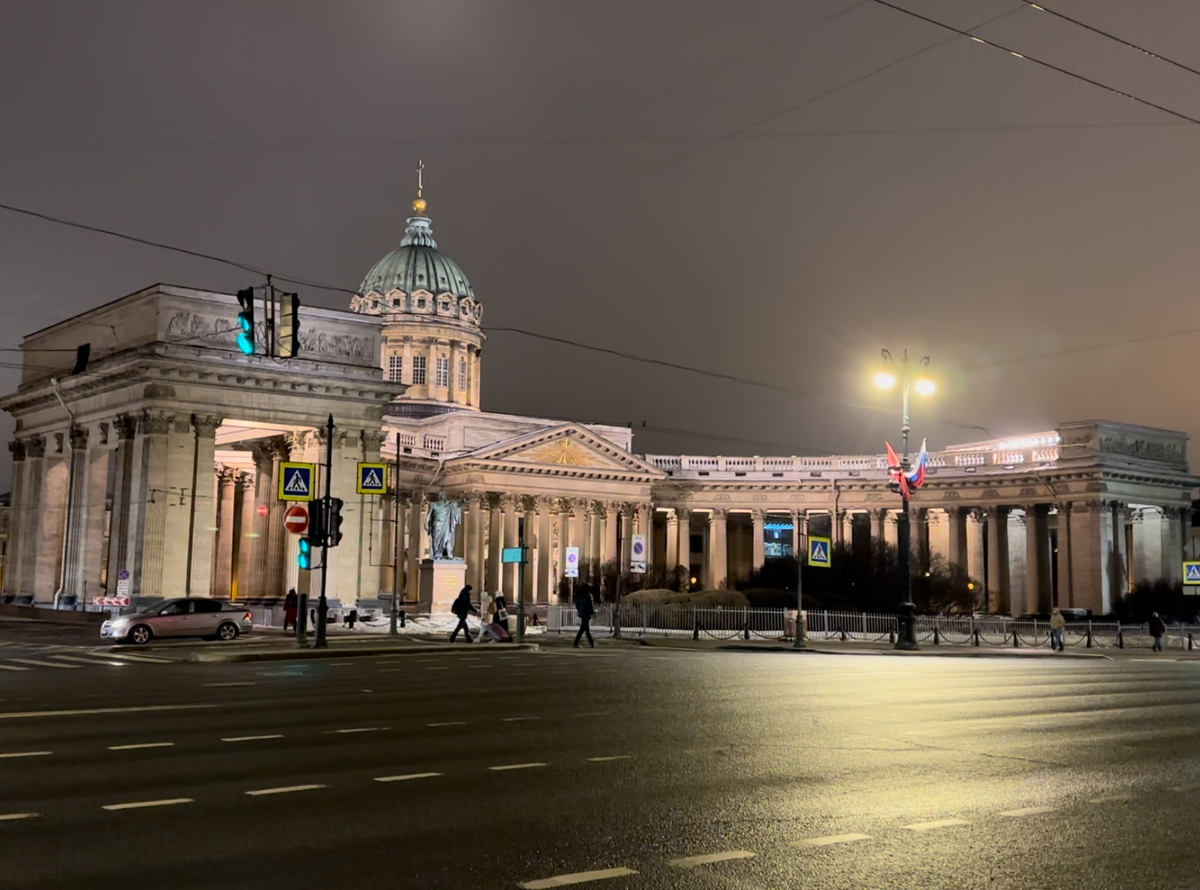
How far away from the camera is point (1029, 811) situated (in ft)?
31.3

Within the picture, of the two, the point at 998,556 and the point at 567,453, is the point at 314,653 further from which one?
the point at 998,556

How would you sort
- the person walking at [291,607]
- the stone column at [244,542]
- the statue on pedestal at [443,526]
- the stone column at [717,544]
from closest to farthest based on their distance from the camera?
the person walking at [291,607], the stone column at [244,542], the statue on pedestal at [443,526], the stone column at [717,544]

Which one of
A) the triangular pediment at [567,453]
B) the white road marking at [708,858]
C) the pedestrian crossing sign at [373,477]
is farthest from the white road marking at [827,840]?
the triangular pediment at [567,453]

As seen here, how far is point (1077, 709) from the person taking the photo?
710 inches

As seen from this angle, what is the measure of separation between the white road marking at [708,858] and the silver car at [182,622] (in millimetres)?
33668

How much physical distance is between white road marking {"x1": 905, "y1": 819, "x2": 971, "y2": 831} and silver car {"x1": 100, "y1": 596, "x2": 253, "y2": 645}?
33561 millimetres

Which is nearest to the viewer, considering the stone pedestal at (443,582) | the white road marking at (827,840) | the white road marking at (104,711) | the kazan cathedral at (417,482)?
the white road marking at (827,840)

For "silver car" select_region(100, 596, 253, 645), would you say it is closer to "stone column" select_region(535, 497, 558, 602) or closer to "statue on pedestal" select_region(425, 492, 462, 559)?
"statue on pedestal" select_region(425, 492, 462, 559)

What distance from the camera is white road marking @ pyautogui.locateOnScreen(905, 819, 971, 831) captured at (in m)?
8.80

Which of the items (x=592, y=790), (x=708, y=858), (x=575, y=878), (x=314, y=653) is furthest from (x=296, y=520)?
(x=575, y=878)

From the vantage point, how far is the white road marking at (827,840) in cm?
826

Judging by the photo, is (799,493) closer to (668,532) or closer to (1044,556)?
(668,532)

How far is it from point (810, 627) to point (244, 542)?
31.5 meters

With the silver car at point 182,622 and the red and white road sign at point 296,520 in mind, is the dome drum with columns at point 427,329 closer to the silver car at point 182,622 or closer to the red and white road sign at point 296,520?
the silver car at point 182,622
